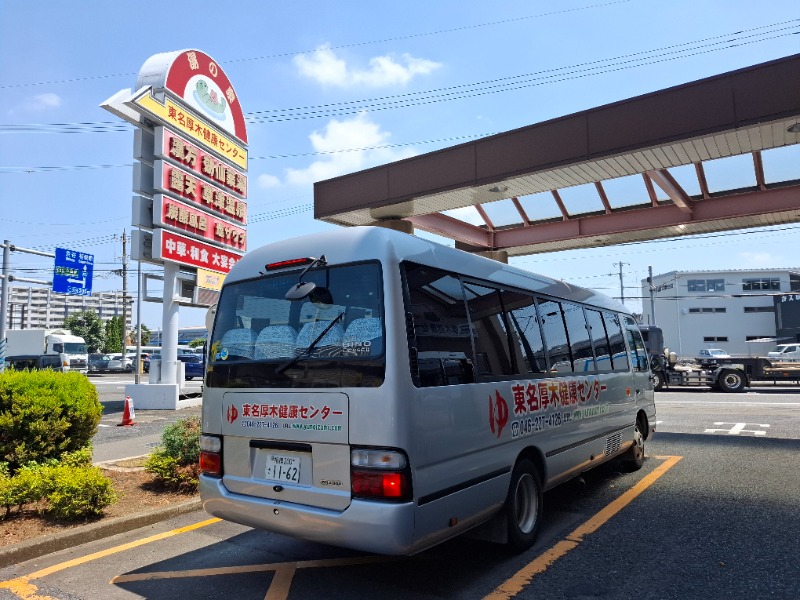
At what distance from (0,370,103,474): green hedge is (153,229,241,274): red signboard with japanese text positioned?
9907 mm

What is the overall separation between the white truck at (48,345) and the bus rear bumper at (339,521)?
118 feet

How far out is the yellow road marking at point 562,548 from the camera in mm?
3895

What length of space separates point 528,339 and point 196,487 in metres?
4.20

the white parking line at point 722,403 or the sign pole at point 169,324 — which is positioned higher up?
the sign pole at point 169,324

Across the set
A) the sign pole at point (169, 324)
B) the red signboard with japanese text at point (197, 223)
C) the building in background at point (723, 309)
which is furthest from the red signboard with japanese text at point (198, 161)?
the building in background at point (723, 309)

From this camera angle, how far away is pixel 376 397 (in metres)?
3.57

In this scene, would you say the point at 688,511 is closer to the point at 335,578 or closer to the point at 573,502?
the point at 573,502

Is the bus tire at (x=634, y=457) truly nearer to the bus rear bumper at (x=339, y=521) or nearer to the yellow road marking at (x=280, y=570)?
the yellow road marking at (x=280, y=570)

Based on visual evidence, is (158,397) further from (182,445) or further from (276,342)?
(276,342)

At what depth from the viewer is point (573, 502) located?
246 inches

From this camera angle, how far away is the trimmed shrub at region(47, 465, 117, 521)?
5241mm

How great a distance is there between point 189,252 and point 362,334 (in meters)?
15.5

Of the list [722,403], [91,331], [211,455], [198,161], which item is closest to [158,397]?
[198,161]

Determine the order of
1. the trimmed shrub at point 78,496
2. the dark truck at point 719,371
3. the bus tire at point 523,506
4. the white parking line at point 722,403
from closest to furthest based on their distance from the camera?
the bus tire at point 523,506 → the trimmed shrub at point 78,496 → the white parking line at point 722,403 → the dark truck at point 719,371
